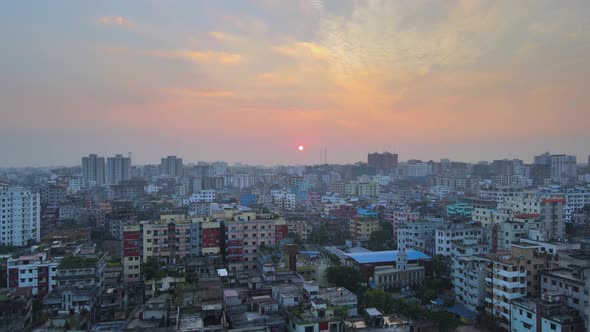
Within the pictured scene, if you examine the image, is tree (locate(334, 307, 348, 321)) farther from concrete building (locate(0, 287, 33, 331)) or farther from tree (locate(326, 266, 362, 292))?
concrete building (locate(0, 287, 33, 331))

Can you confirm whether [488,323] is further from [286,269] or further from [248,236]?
[248,236]

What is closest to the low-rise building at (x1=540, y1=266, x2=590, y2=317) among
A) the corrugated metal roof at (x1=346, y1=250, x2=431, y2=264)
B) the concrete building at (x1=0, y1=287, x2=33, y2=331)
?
the corrugated metal roof at (x1=346, y1=250, x2=431, y2=264)

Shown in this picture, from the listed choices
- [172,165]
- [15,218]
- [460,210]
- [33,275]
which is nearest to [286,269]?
[33,275]

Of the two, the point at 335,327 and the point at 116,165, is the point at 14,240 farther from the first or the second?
the point at 116,165

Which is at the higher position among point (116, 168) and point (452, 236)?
point (116, 168)

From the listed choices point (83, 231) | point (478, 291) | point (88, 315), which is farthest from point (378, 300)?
point (83, 231)

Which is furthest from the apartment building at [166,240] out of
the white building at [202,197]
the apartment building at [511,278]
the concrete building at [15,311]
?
the white building at [202,197]
